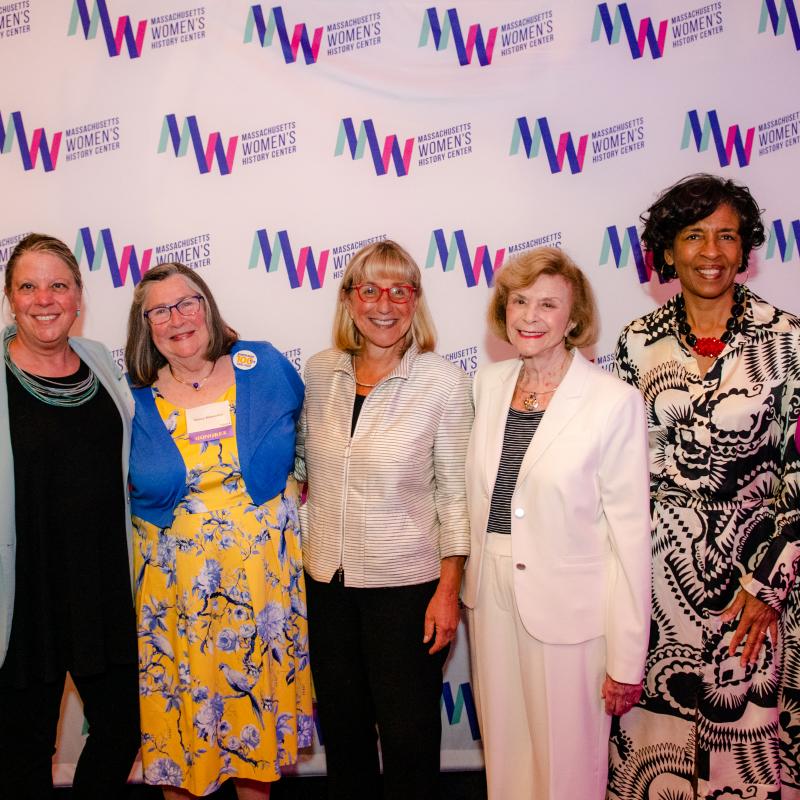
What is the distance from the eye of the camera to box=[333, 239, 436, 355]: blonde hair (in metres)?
2.21

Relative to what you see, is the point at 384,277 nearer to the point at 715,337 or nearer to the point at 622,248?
the point at 715,337

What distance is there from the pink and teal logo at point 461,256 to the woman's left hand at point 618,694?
1642 millimetres

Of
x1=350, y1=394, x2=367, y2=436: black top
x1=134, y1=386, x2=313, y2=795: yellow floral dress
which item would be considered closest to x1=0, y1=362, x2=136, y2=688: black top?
x1=134, y1=386, x2=313, y2=795: yellow floral dress

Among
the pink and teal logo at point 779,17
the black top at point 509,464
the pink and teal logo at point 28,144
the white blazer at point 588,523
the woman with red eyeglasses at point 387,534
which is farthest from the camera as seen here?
the pink and teal logo at point 28,144

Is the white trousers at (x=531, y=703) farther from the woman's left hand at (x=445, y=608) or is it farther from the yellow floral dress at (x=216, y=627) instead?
the yellow floral dress at (x=216, y=627)

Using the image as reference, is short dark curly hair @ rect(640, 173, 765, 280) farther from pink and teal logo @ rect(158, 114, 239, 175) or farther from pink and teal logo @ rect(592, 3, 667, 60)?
pink and teal logo @ rect(158, 114, 239, 175)

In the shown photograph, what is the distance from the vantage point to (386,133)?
3039 millimetres

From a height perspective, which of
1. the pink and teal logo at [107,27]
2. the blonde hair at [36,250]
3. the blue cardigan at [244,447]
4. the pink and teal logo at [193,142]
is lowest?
the blue cardigan at [244,447]

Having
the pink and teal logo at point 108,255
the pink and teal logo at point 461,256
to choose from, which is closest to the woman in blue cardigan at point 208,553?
the pink and teal logo at point 108,255

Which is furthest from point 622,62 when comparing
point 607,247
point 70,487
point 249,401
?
point 70,487

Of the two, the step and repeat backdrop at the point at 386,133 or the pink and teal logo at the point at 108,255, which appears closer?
the step and repeat backdrop at the point at 386,133

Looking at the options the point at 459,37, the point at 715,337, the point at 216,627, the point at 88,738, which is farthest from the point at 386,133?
the point at 88,738

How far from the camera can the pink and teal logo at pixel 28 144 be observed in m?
3.08

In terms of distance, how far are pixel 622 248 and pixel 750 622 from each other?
1.55 meters
